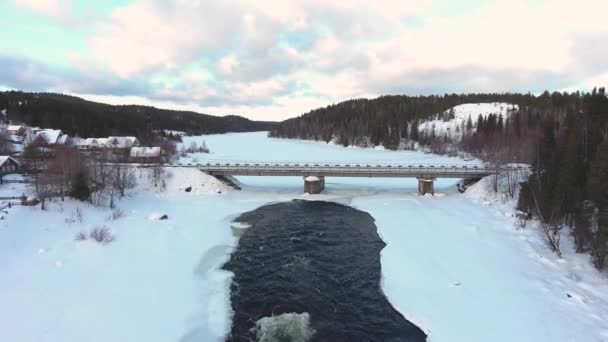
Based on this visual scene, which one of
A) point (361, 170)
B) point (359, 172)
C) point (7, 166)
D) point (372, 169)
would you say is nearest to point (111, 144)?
point (7, 166)

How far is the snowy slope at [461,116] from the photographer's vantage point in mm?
152875

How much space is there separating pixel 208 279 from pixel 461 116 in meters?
168

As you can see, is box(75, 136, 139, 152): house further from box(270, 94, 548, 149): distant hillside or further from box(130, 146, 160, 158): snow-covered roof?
box(270, 94, 548, 149): distant hillside

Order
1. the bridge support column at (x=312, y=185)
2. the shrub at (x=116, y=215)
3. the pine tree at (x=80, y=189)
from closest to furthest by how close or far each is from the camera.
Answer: the shrub at (x=116, y=215) < the pine tree at (x=80, y=189) < the bridge support column at (x=312, y=185)

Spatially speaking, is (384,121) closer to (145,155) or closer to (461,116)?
(461,116)

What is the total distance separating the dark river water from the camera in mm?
18078

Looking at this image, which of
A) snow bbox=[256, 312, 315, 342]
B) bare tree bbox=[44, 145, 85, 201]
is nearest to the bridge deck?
bare tree bbox=[44, 145, 85, 201]

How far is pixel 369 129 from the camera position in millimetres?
160125

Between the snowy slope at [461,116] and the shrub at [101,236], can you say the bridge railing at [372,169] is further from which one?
the snowy slope at [461,116]

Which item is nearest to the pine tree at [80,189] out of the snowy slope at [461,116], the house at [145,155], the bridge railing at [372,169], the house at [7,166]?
the bridge railing at [372,169]

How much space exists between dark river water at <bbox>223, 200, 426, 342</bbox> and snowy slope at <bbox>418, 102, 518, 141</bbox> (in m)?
122

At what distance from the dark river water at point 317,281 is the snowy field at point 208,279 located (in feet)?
3.19

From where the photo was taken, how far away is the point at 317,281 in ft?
77.5

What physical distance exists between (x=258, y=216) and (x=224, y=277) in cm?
1768
